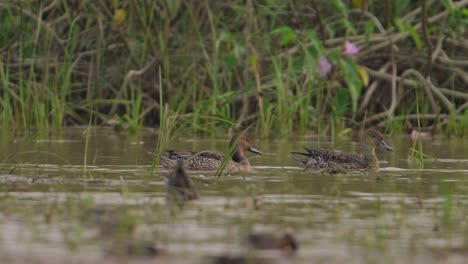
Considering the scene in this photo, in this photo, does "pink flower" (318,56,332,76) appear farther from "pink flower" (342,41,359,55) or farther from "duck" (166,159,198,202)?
"duck" (166,159,198,202)

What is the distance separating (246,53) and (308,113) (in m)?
1.27

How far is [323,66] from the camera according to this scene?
15125 mm

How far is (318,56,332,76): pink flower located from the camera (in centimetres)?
1509

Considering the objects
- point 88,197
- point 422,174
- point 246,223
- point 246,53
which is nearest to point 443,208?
point 246,223

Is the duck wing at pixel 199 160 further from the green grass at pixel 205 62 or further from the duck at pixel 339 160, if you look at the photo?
the green grass at pixel 205 62

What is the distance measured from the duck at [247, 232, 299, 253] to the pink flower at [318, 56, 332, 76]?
9514 mm

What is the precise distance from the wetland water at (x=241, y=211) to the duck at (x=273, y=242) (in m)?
0.05

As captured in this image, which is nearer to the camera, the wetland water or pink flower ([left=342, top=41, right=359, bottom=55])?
the wetland water

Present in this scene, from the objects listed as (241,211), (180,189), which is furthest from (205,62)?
(241,211)

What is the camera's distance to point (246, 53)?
53.0ft

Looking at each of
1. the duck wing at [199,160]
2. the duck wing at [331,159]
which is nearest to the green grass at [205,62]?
the duck wing at [331,159]

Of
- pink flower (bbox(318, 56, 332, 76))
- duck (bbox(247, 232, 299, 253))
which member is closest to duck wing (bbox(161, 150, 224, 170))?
pink flower (bbox(318, 56, 332, 76))

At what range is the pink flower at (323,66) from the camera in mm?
15095

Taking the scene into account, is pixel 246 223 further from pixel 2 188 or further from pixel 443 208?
pixel 2 188
